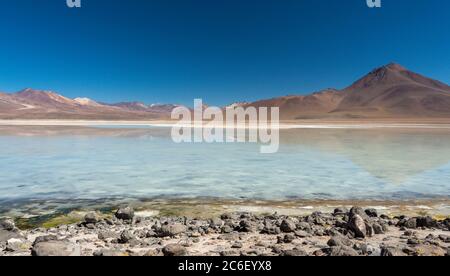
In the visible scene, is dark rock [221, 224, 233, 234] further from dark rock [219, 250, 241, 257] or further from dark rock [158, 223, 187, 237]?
dark rock [219, 250, 241, 257]

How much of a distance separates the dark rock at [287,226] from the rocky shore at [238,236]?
0.01m

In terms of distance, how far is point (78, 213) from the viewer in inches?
272

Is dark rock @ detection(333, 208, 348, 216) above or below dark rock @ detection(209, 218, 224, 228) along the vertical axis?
above

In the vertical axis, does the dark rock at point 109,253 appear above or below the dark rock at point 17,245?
above

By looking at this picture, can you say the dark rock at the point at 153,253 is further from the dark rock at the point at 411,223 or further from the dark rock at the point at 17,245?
the dark rock at the point at 411,223

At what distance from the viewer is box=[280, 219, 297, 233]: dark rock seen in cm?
561

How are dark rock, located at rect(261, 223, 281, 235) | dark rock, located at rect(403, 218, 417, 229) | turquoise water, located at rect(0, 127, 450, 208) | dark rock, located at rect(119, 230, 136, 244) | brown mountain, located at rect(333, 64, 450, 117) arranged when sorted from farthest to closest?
brown mountain, located at rect(333, 64, 450, 117) < turquoise water, located at rect(0, 127, 450, 208) < dark rock, located at rect(403, 218, 417, 229) < dark rock, located at rect(261, 223, 281, 235) < dark rock, located at rect(119, 230, 136, 244)

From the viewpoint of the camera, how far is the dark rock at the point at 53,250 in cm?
449

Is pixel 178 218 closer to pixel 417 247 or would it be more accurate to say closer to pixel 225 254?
pixel 225 254

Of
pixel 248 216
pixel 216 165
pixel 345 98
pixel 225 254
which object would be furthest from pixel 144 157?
pixel 345 98

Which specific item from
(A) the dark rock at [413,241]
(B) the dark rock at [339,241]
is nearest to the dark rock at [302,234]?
(B) the dark rock at [339,241]

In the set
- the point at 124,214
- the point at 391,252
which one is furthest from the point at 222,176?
the point at 391,252

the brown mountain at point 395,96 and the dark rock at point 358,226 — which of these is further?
the brown mountain at point 395,96

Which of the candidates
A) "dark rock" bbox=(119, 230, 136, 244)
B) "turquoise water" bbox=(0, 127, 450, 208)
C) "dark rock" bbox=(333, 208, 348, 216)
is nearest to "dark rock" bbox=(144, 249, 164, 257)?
"dark rock" bbox=(119, 230, 136, 244)
